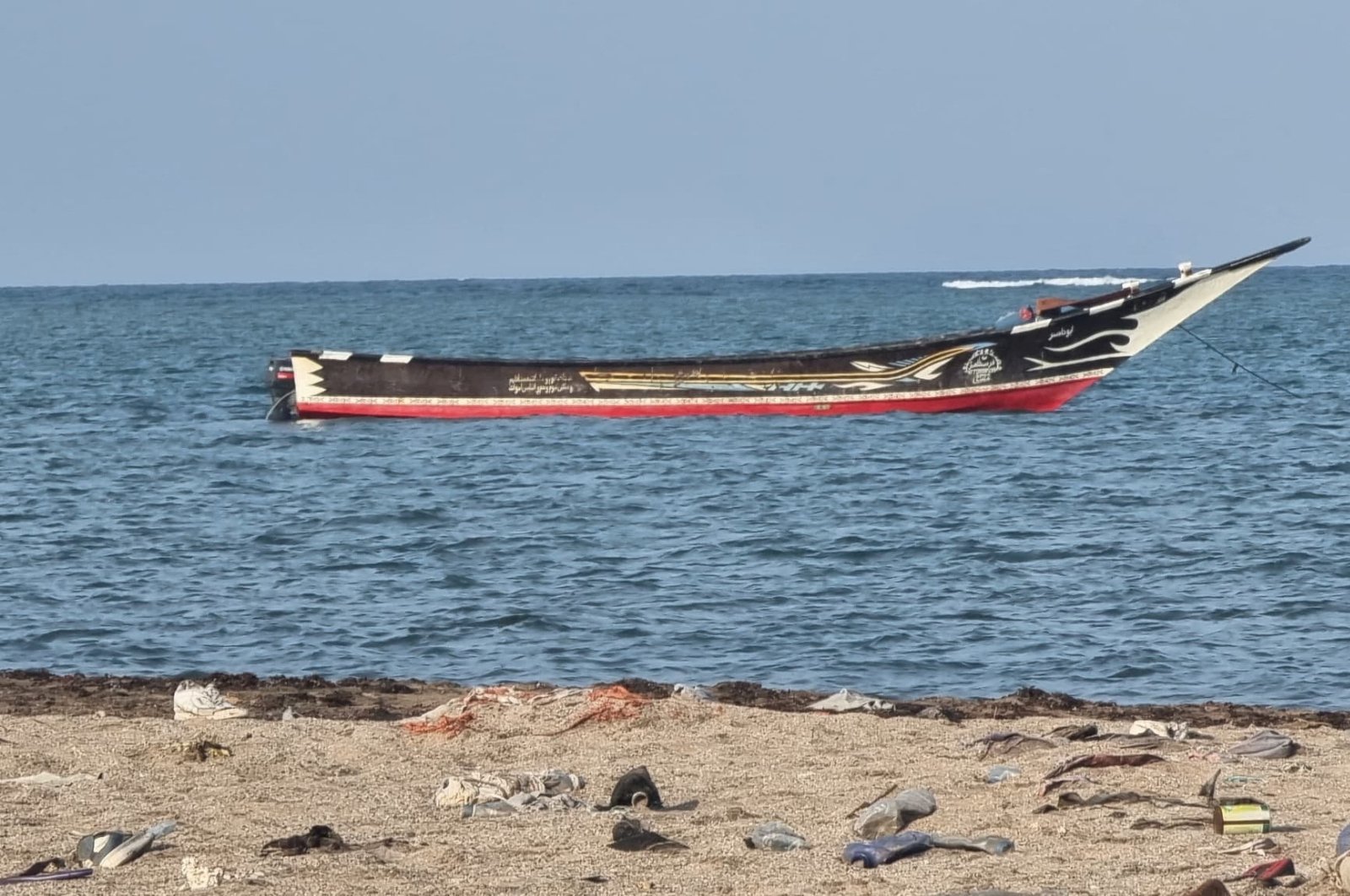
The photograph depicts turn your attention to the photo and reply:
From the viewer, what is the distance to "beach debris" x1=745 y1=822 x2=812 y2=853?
25.8ft

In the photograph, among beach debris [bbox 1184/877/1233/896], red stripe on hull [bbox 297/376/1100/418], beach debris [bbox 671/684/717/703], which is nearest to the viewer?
beach debris [bbox 1184/877/1233/896]

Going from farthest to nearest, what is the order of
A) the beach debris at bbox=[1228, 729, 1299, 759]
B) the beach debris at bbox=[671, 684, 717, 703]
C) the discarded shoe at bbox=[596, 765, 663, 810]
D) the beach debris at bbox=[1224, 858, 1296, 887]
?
the beach debris at bbox=[671, 684, 717, 703] < the beach debris at bbox=[1228, 729, 1299, 759] < the discarded shoe at bbox=[596, 765, 663, 810] < the beach debris at bbox=[1224, 858, 1296, 887]

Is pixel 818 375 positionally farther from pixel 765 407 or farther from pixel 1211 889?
pixel 1211 889

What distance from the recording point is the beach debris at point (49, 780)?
9273 millimetres

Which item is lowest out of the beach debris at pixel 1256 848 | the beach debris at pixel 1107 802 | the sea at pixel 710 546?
the sea at pixel 710 546

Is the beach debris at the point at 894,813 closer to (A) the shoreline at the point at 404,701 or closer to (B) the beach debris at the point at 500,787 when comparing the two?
(B) the beach debris at the point at 500,787

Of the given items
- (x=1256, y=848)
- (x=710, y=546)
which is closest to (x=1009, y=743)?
(x=1256, y=848)

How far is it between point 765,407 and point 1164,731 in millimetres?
18819

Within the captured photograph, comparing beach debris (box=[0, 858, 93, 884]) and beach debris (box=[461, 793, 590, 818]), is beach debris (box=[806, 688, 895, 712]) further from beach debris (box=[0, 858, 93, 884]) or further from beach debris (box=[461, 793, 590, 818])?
beach debris (box=[0, 858, 93, 884])

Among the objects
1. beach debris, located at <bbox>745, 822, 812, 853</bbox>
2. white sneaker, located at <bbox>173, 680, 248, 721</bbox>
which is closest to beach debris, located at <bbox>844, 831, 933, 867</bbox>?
beach debris, located at <bbox>745, 822, 812, 853</bbox>

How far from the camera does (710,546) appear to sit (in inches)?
736

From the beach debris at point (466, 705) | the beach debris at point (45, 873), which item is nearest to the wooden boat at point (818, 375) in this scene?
the beach debris at point (466, 705)

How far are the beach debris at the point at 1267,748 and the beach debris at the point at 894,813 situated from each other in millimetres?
2015

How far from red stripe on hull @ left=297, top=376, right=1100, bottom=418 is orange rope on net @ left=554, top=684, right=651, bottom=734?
1796cm
